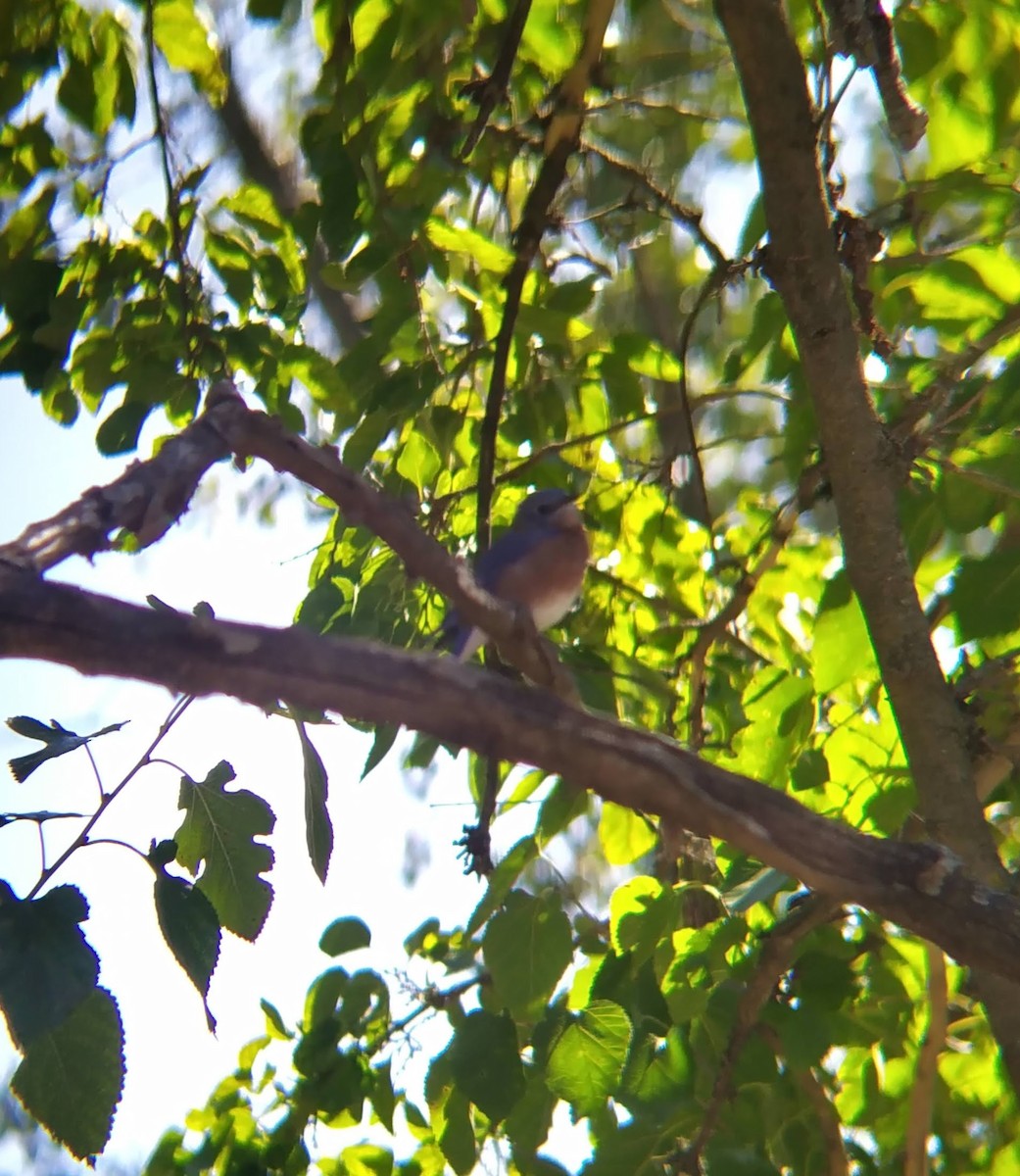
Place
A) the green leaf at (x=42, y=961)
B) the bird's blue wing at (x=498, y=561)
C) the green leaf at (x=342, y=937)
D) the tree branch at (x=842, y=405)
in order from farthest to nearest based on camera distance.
Result: the bird's blue wing at (x=498, y=561)
the green leaf at (x=342, y=937)
the tree branch at (x=842, y=405)
the green leaf at (x=42, y=961)

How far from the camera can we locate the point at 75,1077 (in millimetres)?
1153

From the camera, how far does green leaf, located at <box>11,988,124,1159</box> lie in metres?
1.14

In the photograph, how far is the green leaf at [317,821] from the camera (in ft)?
5.12

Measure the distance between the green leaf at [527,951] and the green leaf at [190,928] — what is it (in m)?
1.07

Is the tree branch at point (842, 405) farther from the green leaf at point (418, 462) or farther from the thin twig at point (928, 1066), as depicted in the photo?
the green leaf at point (418, 462)

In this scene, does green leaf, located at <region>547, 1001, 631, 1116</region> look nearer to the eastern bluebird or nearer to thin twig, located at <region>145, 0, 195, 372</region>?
the eastern bluebird

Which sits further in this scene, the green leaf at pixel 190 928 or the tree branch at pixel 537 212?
A: the tree branch at pixel 537 212

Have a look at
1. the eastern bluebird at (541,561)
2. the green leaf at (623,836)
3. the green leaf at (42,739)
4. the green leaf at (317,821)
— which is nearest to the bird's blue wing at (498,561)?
the eastern bluebird at (541,561)

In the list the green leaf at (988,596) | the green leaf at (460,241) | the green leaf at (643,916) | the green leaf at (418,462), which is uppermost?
the green leaf at (460,241)

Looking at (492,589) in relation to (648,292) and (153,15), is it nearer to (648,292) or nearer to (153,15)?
(648,292)

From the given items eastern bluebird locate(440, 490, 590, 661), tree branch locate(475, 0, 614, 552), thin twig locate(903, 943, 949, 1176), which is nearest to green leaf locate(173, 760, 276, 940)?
tree branch locate(475, 0, 614, 552)

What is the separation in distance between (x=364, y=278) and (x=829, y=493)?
1.10m

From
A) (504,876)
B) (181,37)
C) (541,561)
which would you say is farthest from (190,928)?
(541,561)

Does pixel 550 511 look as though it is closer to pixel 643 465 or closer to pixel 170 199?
pixel 643 465
